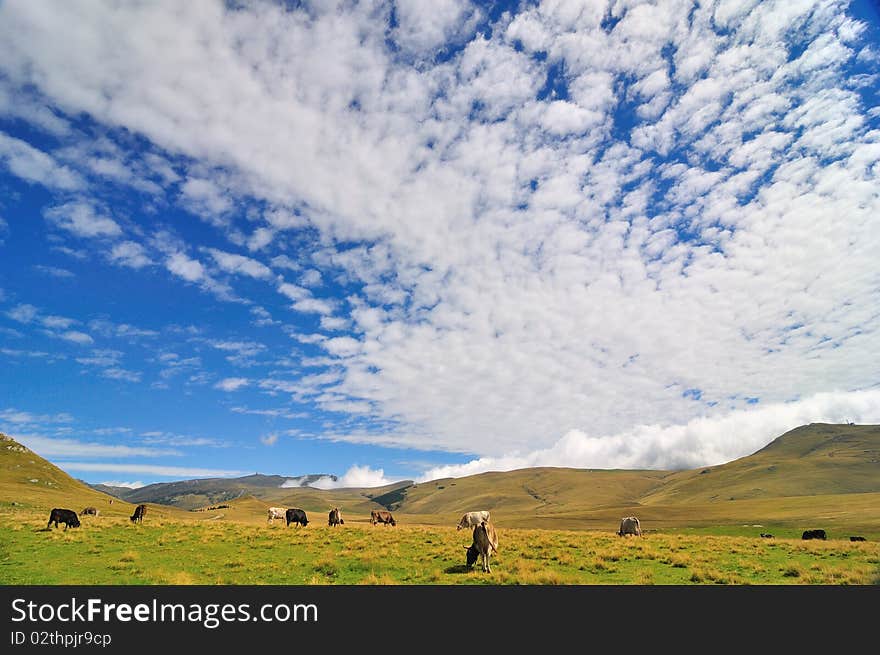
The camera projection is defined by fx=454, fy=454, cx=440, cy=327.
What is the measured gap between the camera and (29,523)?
32.3m

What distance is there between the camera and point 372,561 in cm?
2045

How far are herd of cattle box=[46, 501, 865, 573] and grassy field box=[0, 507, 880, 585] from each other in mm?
695

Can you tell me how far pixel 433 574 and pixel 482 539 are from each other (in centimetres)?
234

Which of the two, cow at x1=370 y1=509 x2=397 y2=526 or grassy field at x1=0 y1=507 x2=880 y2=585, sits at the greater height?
grassy field at x1=0 y1=507 x2=880 y2=585

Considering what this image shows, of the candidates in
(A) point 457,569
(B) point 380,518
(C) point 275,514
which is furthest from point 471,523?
(C) point 275,514

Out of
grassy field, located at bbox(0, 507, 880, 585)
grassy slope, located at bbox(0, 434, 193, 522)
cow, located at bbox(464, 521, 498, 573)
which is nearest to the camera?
grassy field, located at bbox(0, 507, 880, 585)

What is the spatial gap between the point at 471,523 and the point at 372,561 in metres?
23.1

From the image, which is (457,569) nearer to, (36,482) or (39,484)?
(39,484)

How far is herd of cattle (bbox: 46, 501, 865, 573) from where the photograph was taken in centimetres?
1831

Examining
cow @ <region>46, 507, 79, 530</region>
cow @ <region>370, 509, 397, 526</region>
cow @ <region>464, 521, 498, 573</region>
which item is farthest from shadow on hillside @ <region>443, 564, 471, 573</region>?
cow @ <region>370, 509, 397, 526</region>

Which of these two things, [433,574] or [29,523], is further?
[29,523]

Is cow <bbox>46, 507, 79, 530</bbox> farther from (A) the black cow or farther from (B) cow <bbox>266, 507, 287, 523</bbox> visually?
(B) cow <bbox>266, 507, 287, 523</bbox>
